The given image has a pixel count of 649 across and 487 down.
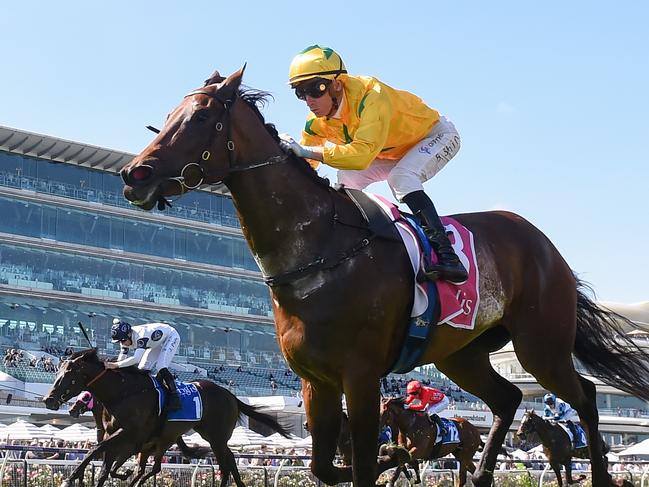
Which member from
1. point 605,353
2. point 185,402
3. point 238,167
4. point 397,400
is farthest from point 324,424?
point 397,400

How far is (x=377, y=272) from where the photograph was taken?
5074 mm

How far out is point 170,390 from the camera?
40.7 feet

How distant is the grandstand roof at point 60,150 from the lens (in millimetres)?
54531

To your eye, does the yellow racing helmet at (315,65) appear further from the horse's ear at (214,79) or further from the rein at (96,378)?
the rein at (96,378)

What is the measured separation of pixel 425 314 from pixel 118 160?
179 ft

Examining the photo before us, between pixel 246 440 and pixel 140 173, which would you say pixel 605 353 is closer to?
pixel 140 173

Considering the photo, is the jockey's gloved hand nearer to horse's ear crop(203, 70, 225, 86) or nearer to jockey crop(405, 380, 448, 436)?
horse's ear crop(203, 70, 225, 86)

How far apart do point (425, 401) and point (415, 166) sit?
12.8 meters

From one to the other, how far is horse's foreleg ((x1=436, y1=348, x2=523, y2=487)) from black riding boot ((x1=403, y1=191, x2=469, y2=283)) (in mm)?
972

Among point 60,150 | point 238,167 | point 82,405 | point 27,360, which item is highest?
point 60,150

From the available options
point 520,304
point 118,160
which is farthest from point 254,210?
point 118,160

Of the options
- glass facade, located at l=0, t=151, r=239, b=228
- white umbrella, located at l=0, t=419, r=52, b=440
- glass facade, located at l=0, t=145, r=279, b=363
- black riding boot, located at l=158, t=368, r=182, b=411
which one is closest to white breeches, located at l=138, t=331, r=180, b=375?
black riding boot, located at l=158, t=368, r=182, b=411

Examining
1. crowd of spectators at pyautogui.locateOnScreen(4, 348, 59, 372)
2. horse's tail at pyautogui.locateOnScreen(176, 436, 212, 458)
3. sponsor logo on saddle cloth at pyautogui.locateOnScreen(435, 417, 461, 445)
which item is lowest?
horse's tail at pyautogui.locateOnScreen(176, 436, 212, 458)

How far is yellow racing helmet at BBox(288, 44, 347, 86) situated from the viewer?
5277 millimetres
